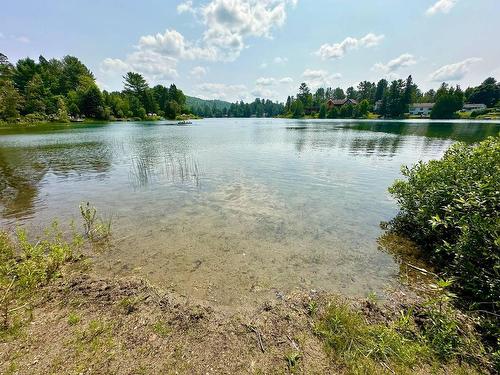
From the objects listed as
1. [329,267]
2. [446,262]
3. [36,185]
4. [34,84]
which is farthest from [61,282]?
[34,84]

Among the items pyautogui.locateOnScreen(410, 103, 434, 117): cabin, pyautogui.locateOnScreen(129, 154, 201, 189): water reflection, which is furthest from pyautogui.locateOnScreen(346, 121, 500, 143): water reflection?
pyautogui.locateOnScreen(410, 103, 434, 117): cabin

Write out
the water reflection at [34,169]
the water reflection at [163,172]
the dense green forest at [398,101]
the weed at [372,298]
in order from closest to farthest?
the weed at [372,298] < the water reflection at [34,169] < the water reflection at [163,172] < the dense green forest at [398,101]

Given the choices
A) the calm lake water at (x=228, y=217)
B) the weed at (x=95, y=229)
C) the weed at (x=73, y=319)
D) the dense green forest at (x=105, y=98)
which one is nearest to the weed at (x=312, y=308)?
the calm lake water at (x=228, y=217)

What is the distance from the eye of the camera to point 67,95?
298 ft

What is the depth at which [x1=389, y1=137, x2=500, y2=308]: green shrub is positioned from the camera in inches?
182

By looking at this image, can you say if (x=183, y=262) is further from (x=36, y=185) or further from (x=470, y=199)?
(x=36, y=185)

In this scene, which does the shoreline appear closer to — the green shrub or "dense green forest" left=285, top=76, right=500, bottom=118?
the green shrub

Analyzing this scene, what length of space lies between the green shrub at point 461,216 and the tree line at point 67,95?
85781 mm

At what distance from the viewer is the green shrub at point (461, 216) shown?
4.62 m

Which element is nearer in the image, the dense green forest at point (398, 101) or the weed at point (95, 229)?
the weed at point (95, 229)

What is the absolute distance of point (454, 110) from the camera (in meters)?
104

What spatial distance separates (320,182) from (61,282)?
13.1 m

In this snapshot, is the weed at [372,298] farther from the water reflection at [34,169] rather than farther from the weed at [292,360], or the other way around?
the water reflection at [34,169]

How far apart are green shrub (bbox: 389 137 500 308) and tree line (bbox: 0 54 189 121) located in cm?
8578
